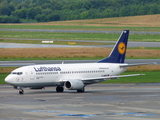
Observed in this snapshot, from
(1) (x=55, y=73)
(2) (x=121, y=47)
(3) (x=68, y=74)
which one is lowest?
(3) (x=68, y=74)

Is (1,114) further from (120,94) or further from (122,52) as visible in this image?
(122,52)

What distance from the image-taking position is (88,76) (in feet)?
180

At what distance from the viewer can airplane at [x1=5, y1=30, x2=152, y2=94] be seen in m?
50.8

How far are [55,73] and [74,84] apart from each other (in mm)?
2481

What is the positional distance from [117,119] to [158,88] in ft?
78.9

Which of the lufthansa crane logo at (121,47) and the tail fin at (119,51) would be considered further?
the lufthansa crane logo at (121,47)

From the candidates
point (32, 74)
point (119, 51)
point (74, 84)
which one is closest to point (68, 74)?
point (74, 84)

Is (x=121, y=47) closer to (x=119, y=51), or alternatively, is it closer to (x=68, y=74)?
(x=119, y=51)

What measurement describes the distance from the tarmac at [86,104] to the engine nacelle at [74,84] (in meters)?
1.13

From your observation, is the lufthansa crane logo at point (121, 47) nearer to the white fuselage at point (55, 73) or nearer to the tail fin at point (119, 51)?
the tail fin at point (119, 51)

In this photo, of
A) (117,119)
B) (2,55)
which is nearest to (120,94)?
(117,119)

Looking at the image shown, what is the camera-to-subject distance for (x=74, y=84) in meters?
52.2

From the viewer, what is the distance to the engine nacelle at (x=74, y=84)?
52.1m

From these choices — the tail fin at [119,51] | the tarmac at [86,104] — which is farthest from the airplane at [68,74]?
the tarmac at [86,104]
